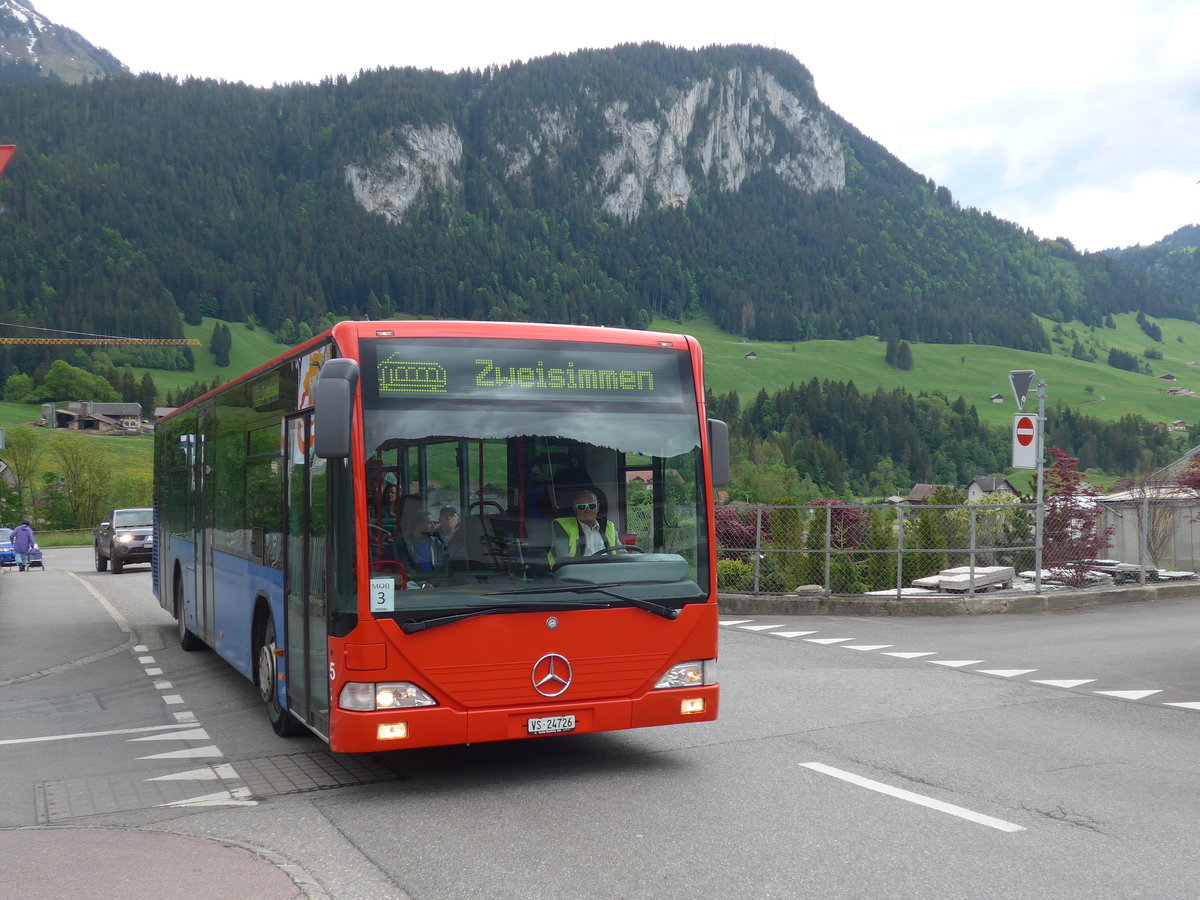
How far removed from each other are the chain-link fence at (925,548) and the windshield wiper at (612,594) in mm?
11576

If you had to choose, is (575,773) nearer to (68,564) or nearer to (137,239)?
(68,564)

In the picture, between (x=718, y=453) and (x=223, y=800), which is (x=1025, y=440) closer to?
(x=718, y=453)

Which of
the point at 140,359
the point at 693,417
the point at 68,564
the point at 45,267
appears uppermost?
the point at 45,267

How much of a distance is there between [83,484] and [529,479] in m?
103

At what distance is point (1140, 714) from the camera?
960cm

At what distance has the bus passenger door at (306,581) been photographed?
23.6ft

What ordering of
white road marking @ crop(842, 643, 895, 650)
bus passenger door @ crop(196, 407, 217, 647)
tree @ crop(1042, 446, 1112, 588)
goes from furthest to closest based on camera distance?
tree @ crop(1042, 446, 1112, 588) → white road marking @ crop(842, 643, 895, 650) → bus passenger door @ crop(196, 407, 217, 647)

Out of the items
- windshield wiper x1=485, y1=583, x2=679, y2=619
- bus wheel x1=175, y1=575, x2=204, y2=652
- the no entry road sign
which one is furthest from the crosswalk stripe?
bus wheel x1=175, y1=575, x2=204, y2=652

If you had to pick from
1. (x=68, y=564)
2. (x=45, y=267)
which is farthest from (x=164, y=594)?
(x=45, y=267)

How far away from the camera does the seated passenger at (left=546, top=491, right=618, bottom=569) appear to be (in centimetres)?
722

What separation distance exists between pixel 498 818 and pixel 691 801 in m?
1.05

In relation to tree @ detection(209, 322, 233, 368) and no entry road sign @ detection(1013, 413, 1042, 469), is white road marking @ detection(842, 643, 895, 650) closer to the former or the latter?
no entry road sign @ detection(1013, 413, 1042, 469)

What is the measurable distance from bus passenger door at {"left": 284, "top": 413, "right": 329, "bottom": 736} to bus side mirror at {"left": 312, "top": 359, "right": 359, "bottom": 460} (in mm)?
695

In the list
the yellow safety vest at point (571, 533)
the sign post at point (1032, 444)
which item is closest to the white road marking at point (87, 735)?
the yellow safety vest at point (571, 533)
